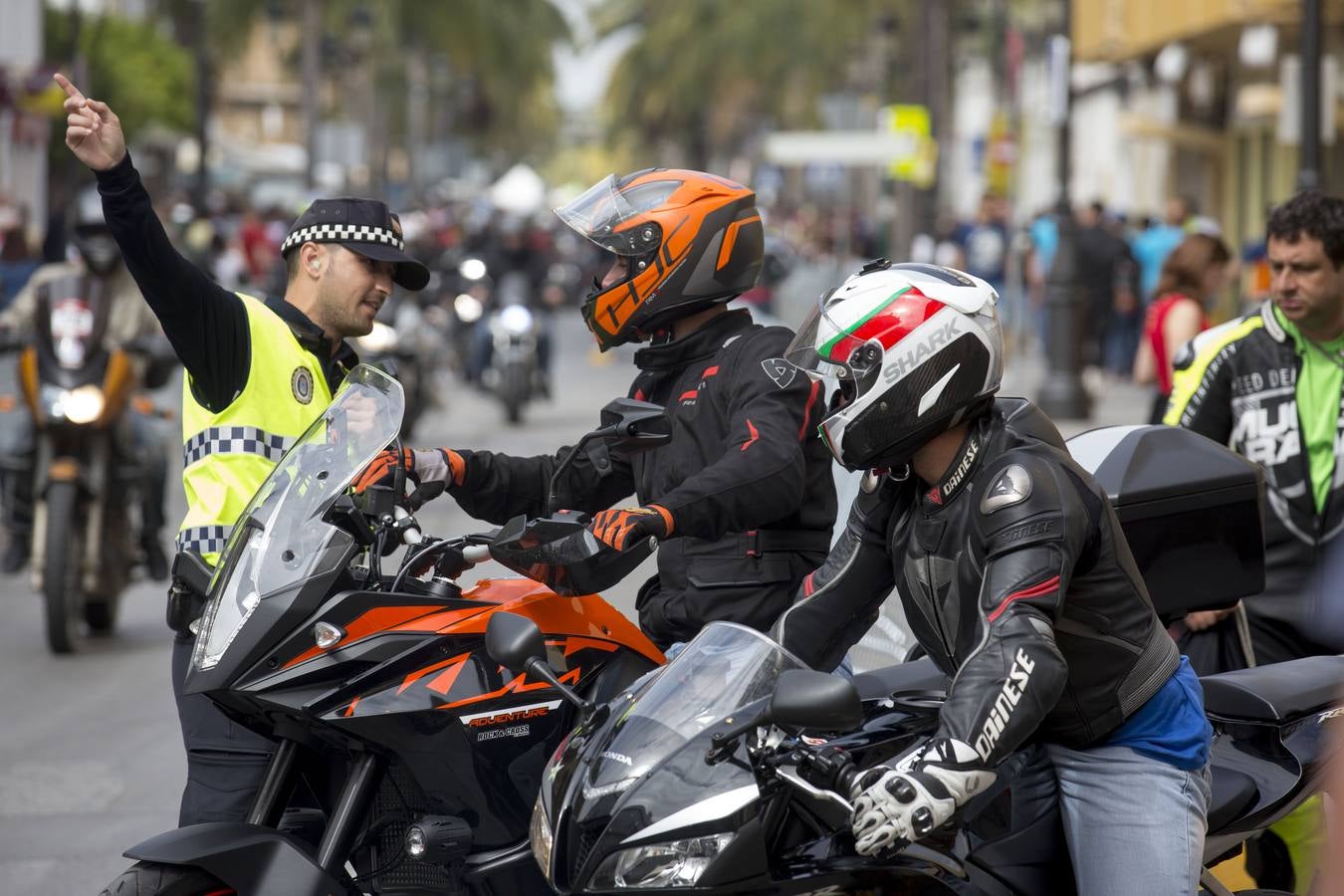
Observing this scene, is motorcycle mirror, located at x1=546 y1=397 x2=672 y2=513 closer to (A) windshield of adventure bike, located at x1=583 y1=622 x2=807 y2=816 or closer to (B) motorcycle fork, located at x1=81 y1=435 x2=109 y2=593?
(A) windshield of adventure bike, located at x1=583 y1=622 x2=807 y2=816

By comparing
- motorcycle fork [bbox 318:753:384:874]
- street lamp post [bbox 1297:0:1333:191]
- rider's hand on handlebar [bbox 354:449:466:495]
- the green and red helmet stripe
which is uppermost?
street lamp post [bbox 1297:0:1333:191]

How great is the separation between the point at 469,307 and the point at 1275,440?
50.4 ft

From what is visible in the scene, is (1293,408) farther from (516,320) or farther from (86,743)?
(516,320)

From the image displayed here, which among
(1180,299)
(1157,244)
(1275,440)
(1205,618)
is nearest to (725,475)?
(1205,618)

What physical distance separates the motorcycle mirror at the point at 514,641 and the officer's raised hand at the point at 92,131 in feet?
4.81

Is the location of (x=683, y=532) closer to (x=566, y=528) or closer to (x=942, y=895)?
(x=566, y=528)

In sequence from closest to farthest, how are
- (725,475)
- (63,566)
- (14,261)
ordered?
(725,475) < (63,566) < (14,261)

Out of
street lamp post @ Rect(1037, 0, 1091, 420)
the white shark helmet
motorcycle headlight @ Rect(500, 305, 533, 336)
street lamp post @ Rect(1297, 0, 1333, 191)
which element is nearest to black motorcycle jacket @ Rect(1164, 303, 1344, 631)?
the white shark helmet

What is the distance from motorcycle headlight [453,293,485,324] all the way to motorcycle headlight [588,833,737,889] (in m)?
17.4

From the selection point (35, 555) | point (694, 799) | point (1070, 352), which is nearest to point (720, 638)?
point (694, 799)

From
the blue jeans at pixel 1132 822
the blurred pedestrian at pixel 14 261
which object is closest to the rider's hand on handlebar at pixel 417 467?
the blue jeans at pixel 1132 822

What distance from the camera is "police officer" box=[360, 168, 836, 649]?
4.21 metres

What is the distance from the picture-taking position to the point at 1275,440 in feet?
17.4

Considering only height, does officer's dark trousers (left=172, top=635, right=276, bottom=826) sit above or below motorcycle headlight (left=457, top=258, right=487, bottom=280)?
below
